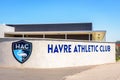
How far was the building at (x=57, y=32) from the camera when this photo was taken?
37.1 meters

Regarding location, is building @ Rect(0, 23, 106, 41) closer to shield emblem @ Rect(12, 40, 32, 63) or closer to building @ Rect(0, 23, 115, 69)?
building @ Rect(0, 23, 115, 69)

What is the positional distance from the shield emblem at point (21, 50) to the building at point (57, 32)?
1455 centimetres

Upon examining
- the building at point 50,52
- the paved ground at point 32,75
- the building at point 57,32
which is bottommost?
the paved ground at point 32,75

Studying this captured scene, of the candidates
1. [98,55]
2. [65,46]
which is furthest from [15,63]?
[98,55]

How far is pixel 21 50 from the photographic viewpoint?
71.6 ft

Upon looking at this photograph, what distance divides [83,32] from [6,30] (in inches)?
390

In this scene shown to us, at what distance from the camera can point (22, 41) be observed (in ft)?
71.3

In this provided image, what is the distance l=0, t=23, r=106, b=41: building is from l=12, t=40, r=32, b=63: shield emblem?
14.5 m

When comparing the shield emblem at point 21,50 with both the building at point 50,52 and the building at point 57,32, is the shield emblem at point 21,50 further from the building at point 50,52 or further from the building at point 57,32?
the building at point 57,32

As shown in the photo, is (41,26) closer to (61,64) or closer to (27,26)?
(27,26)

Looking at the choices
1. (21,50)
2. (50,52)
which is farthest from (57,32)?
(21,50)

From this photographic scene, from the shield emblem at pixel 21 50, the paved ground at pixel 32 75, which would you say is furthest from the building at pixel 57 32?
the paved ground at pixel 32 75

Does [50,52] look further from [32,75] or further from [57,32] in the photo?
[57,32]

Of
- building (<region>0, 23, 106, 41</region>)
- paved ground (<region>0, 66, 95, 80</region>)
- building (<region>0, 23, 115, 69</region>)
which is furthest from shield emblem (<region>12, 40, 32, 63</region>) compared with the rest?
building (<region>0, 23, 106, 41</region>)
